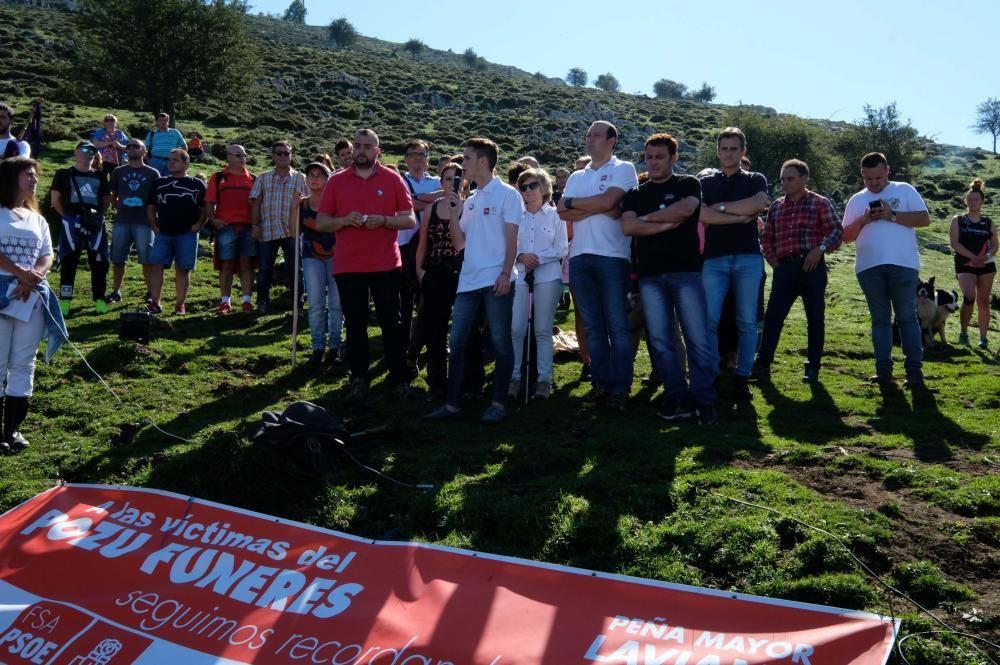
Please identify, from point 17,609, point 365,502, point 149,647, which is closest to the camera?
point 149,647

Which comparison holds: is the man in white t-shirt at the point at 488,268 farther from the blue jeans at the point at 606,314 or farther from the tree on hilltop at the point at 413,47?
the tree on hilltop at the point at 413,47

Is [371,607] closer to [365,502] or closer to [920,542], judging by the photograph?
[365,502]

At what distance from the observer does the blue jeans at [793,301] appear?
849cm

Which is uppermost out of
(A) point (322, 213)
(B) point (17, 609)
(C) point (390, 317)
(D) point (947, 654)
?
(A) point (322, 213)

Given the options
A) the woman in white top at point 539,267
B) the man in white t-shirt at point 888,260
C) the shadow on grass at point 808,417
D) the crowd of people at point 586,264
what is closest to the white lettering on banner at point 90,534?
the crowd of people at point 586,264

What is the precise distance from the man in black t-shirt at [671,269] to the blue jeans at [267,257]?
580 cm

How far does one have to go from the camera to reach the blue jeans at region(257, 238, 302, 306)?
11477mm

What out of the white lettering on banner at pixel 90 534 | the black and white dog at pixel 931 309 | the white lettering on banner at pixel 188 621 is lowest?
the white lettering on banner at pixel 188 621

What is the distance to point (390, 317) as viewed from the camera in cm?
814

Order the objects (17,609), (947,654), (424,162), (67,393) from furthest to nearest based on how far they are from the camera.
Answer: (424,162) < (67,393) < (17,609) < (947,654)

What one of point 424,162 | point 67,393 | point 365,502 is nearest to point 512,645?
point 365,502

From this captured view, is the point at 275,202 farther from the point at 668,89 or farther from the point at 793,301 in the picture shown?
the point at 668,89

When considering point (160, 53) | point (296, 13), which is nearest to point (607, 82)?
point (296, 13)

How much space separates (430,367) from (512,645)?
4.61m
